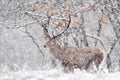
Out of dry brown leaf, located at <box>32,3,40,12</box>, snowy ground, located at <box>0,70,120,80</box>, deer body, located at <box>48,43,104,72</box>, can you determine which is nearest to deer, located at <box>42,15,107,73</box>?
deer body, located at <box>48,43,104,72</box>

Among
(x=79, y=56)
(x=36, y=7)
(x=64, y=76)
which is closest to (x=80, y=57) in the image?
(x=79, y=56)

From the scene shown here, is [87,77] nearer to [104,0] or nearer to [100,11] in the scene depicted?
[104,0]

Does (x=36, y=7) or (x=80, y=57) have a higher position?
(x=36, y=7)

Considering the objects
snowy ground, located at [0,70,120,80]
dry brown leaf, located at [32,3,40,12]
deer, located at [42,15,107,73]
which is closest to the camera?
snowy ground, located at [0,70,120,80]

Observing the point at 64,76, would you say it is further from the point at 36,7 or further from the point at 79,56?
the point at 36,7

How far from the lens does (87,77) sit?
1175 centimetres

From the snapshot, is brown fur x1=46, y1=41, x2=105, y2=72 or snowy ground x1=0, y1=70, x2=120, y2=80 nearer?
snowy ground x1=0, y1=70, x2=120, y2=80

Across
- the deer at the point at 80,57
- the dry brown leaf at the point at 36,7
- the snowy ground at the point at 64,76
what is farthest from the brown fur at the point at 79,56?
the dry brown leaf at the point at 36,7

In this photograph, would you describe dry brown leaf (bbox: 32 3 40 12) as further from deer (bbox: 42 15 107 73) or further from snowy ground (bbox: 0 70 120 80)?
snowy ground (bbox: 0 70 120 80)

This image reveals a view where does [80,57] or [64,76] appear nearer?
[64,76]

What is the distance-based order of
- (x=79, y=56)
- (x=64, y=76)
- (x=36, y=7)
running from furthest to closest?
(x=36, y=7), (x=79, y=56), (x=64, y=76)

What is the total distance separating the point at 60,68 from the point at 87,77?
2.98 meters

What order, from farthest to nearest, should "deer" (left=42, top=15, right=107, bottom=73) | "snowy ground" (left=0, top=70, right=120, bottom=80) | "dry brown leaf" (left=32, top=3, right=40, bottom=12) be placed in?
"dry brown leaf" (left=32, top=3, right=40, bottom=12)
"deer" (left=42, top=15, right=107, bottom=73)
"snowy ground" (left=0, top=70, right=120, bottom=80)

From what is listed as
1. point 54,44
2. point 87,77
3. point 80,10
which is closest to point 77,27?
point 80,10
